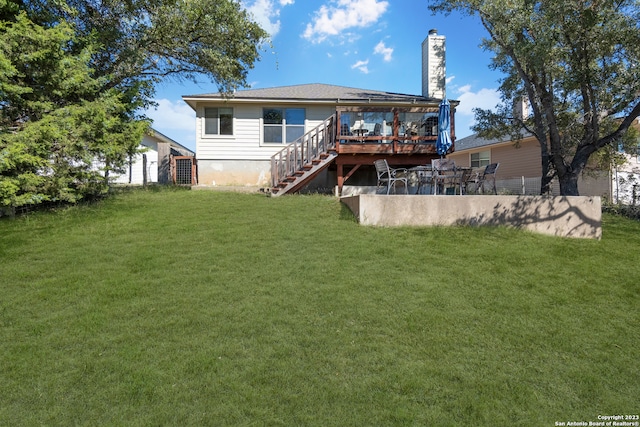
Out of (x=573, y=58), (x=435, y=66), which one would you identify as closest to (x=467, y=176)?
(x=573, y=58)

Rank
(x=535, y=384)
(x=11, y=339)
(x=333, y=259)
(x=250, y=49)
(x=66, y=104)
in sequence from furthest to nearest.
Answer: (x=250, y=49)
(x=66, y=104)
(x=333, y=259)
(x=11, y=339)
(x=535, y=384)

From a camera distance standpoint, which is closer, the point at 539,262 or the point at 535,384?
the point at 535,384

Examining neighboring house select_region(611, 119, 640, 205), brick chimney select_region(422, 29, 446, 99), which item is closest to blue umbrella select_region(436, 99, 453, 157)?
brick chimney select_region(422, 29, 446, 99)

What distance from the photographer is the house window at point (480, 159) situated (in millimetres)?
21953

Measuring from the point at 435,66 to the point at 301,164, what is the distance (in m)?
7.94

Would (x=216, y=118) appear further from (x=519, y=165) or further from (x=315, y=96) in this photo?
(x=519, y=165)

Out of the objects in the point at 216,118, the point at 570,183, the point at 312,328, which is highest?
the point at 216,118

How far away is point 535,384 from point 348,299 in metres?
2.05

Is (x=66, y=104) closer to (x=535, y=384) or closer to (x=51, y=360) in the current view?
(x=51, y=360)

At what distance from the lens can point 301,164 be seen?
11.4 meters

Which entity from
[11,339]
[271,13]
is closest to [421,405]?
[11,339]

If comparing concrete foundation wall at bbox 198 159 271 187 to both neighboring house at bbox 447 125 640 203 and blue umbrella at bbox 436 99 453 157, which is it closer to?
blue umbrella at bbox 436 99 453 157

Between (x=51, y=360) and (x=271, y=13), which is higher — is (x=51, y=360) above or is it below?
below

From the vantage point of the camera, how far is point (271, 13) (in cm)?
1272
